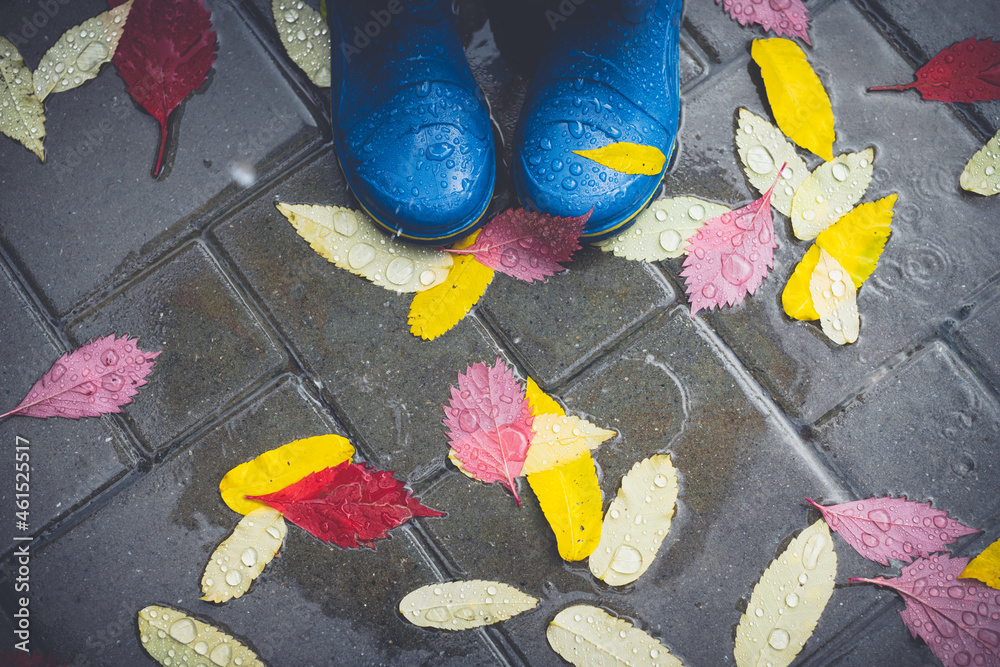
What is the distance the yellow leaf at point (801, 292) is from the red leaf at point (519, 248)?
48 cm

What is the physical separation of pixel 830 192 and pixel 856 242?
0.41 ft

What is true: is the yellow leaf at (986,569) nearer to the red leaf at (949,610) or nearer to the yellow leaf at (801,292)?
the red leaf at (949,610)

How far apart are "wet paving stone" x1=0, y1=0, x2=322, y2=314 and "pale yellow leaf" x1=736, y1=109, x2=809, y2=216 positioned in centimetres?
97

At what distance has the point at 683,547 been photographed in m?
1.22

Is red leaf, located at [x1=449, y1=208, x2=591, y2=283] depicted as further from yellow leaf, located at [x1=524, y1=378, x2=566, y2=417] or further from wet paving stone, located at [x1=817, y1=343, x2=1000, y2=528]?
wet paving stone, located at [x1=817, y1=343, x2=1000, y2=528]

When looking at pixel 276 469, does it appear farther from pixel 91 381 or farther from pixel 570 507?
pixel 570 507

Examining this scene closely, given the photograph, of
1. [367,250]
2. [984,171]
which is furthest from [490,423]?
[984,171]

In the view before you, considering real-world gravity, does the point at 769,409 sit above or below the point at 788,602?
above

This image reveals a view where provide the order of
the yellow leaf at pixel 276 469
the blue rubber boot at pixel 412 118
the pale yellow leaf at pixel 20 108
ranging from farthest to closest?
the pale yellow leaf at pixel 20 108 < the yellow leaf at pixel 276 469 < the blue rubber boot at pixel 412 118

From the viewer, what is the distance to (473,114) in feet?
3.84

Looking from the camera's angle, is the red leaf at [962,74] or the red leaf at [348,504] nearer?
the red leaf at [348,504]

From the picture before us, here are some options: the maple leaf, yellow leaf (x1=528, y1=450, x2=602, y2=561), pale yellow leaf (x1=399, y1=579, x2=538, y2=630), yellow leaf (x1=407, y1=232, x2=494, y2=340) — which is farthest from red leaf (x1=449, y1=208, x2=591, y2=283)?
pale yellow leaf (x1=399, y1=579, x2=538, y2=630)

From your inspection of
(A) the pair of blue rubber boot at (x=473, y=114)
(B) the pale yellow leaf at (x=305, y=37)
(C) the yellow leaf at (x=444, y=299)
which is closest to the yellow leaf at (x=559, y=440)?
(C) the yellow leaf at (x=444, y=299)

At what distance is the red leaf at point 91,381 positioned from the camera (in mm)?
1255
